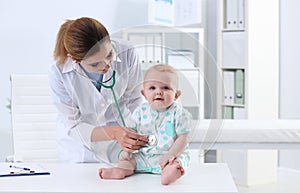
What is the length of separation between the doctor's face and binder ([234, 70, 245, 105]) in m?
2.39

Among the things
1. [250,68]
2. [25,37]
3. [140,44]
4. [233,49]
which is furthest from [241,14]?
[140,44]

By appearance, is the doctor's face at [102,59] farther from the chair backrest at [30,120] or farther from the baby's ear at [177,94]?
the chair backrest at [30,120]

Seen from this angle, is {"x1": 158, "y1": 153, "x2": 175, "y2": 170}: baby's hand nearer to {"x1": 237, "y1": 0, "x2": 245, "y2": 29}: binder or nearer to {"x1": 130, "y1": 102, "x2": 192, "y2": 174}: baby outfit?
{"x1": 130, "y1": 102, "x2": 192, "y2": 174}: baby outfit

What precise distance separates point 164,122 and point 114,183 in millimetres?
208

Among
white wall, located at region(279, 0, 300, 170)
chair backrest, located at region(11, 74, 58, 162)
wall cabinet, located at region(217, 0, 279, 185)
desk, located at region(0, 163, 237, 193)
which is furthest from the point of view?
white wall, located at region(279, 0, 300, 170)

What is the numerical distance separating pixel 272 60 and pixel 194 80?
8.13 ft

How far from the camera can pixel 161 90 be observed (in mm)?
1538

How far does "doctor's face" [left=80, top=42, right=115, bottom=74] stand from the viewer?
61.7 inches

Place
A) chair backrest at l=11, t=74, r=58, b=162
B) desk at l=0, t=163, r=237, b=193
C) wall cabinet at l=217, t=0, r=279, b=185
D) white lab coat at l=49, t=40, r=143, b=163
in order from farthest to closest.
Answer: wall cabinet at l=217, t=0, r=279, b=185 → chair backrest at l=11, t=74, r=58, b=162 → white lab coat at l=49, t=40, r=143, b=163 → desk at l=0, t=163, r=237, b=193

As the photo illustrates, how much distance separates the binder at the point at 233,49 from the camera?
3.85m

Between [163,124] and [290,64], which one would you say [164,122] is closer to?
[163,124]

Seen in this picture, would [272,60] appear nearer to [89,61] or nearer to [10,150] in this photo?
[10,150]

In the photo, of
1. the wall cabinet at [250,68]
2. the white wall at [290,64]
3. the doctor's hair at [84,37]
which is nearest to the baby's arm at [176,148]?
the doctor's hair at [84,37]

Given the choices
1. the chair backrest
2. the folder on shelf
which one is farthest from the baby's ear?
the chair backrest
